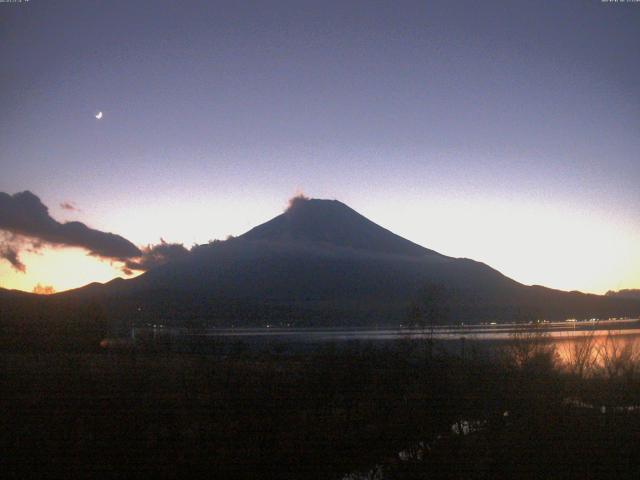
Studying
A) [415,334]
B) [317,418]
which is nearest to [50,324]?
[317,418]

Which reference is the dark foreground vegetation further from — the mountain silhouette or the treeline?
the mountain silhouette

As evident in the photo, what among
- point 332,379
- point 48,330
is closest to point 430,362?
point 332,379

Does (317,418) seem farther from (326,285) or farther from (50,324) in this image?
(326,285)

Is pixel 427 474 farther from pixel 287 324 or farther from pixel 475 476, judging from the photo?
pixel 287 324

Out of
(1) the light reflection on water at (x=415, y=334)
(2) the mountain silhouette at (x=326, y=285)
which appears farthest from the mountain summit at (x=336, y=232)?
(1) the light reflection on water at (x=415, y=334)

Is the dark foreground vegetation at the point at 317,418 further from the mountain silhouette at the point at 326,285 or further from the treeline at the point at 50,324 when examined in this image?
the mountain silhouette at the point at 326,285

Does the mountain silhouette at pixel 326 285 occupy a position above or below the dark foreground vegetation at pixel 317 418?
above
